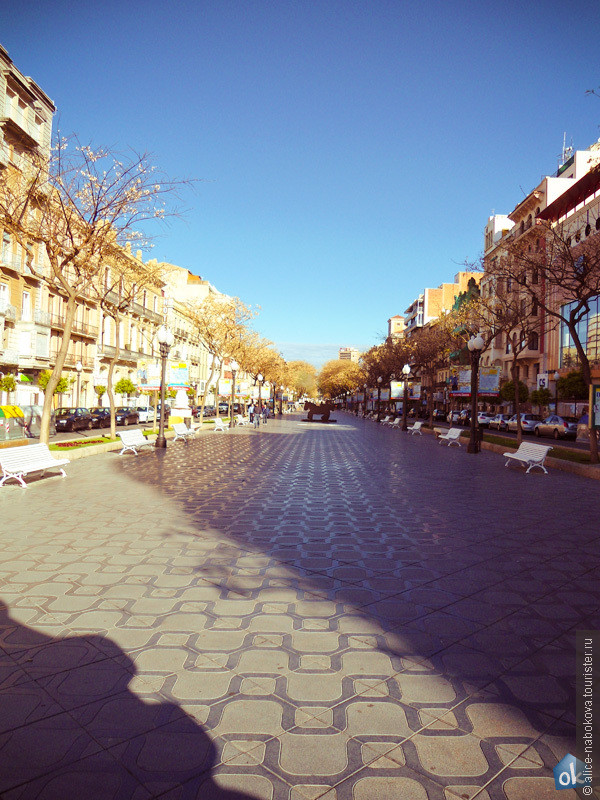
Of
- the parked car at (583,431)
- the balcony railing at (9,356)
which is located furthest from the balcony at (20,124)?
the parked car at (583,431)

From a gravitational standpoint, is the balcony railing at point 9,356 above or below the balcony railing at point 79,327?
below

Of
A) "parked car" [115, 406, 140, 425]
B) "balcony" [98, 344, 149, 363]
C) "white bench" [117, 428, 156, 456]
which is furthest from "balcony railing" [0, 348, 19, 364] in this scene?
"white bench" [117, 428, 156, 456]

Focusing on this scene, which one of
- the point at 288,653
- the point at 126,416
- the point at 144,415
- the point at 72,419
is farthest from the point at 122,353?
the point at 288,653

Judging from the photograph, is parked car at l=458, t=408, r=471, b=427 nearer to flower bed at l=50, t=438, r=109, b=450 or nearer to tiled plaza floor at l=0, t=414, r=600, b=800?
flower bed at l=50, t=438, r=109, b=450

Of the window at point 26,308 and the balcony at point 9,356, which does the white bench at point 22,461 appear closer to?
the balcony at point 9,356

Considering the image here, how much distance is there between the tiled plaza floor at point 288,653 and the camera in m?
2.56

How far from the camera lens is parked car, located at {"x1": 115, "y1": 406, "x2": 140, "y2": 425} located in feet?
128

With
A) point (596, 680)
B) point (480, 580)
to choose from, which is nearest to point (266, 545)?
point (480, 580)

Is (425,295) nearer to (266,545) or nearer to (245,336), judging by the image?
(245,336)

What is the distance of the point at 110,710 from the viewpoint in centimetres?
298

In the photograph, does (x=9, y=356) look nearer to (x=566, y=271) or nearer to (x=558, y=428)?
(x=566, y=271)

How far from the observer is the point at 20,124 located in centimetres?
3391

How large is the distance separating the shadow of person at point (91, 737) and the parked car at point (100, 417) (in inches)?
1317

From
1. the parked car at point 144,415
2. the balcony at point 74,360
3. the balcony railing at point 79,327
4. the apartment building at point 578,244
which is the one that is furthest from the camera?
the parked car at point 144,415
